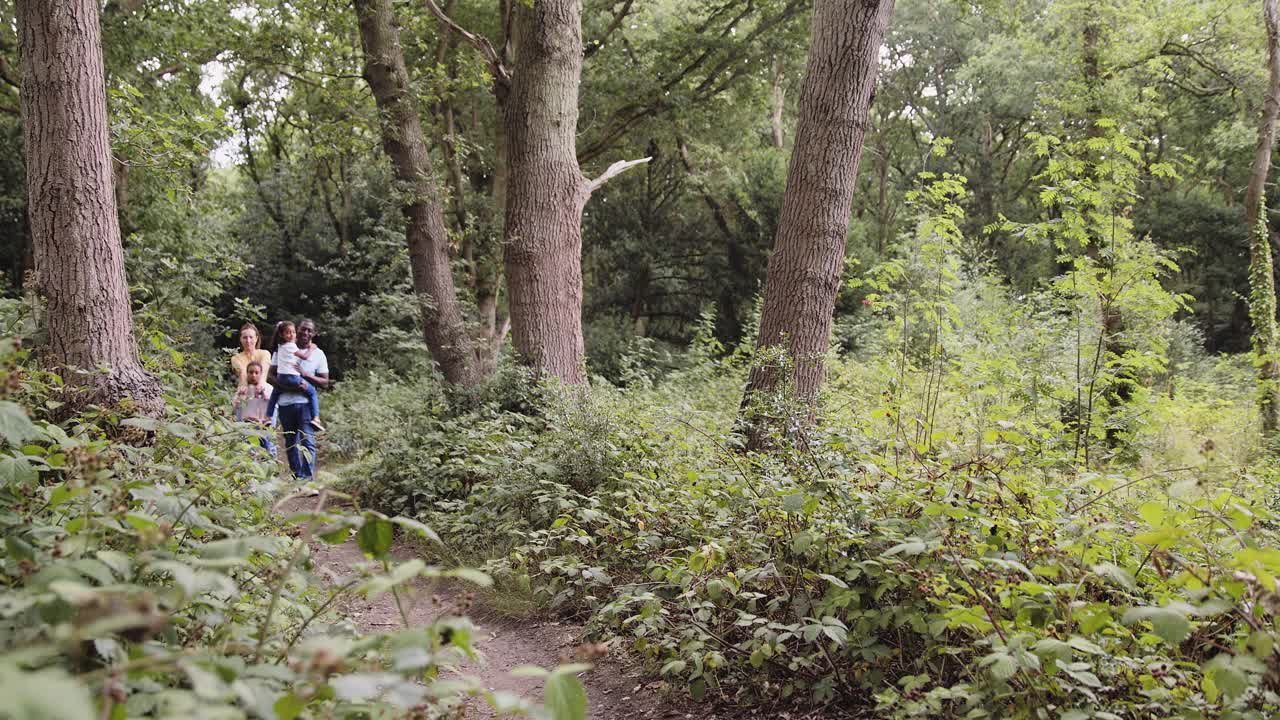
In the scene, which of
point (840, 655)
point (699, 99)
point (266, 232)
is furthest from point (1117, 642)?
point (266, 232)

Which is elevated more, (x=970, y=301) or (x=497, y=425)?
(x=970, y=301)

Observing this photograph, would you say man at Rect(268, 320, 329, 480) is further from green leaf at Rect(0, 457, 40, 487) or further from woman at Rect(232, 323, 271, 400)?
green leaf at Rect(0, 457, 40, 487)

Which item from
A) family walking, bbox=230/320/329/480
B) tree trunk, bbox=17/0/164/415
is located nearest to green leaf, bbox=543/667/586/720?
tree trunk, bbox=17/0/164/415

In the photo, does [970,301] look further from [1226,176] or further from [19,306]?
[1226,176]

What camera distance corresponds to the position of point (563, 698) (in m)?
1.43

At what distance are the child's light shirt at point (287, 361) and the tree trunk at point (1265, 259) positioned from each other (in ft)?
39.5

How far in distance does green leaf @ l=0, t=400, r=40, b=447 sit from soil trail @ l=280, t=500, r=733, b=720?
1102mm

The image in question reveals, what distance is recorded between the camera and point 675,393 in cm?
1055

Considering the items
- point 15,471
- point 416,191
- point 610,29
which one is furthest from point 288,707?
point 610,29

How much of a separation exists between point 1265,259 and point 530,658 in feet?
40.8

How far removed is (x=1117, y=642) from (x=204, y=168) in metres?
26.1

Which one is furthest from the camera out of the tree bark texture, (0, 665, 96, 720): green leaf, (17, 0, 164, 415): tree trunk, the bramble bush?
the tree bark texture

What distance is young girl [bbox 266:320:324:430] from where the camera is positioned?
27.7ft

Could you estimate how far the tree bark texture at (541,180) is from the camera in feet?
27.7
